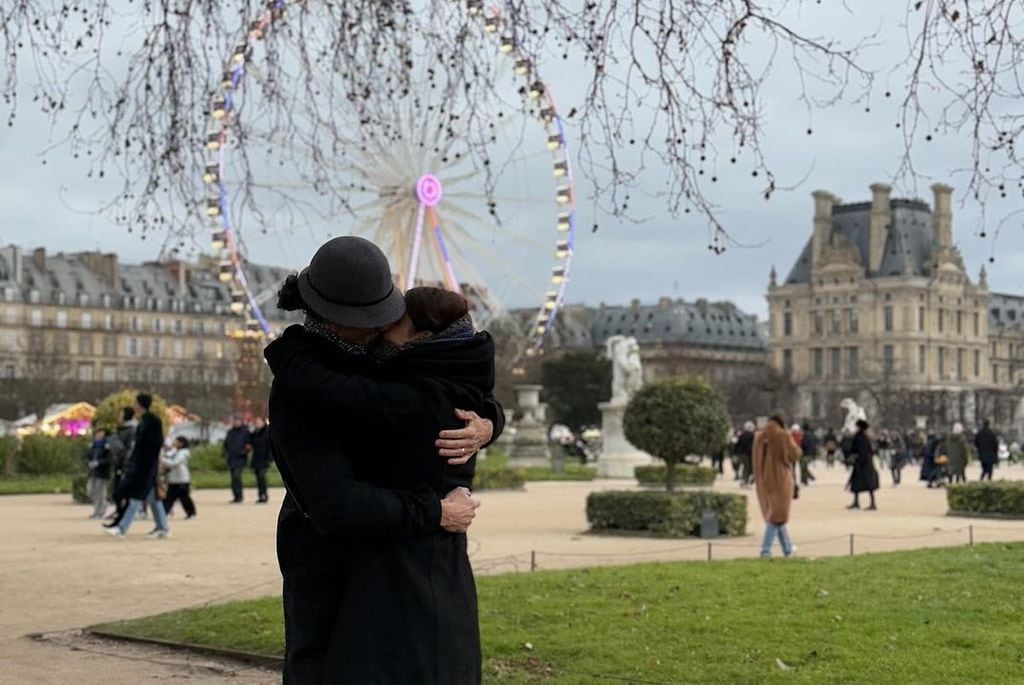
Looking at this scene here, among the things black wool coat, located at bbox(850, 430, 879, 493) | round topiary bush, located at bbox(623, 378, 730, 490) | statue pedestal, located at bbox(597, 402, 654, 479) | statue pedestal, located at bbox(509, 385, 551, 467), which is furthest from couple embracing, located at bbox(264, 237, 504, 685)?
statue pedestal, located at bbox(509, 385, 551, 467)

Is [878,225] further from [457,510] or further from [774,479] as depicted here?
[457,510]

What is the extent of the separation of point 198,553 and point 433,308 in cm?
1106

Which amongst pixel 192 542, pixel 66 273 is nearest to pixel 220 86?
pixel 192 542

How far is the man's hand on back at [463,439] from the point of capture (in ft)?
12.3

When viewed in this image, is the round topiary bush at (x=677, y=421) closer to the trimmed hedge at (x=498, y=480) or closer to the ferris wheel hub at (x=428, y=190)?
the trimmed hedge at (x=498, y=480)

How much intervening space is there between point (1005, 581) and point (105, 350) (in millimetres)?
92921

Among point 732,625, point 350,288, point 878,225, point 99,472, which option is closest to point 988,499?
point 99,472

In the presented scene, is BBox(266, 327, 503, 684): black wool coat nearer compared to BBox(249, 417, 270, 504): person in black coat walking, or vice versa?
BBox(266, 327, 503, 684): black wool coat

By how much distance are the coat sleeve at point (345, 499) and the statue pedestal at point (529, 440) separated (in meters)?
36.6

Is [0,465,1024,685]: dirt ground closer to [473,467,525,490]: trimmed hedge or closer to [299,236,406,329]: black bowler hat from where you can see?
[473,467,525,490]: trimmed hedge

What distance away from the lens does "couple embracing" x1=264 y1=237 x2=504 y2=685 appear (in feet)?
11.9

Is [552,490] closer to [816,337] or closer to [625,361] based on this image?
[625,361]

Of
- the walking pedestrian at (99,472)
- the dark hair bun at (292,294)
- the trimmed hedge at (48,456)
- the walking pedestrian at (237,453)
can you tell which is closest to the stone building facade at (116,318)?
the trimmed hedge at (48,456)

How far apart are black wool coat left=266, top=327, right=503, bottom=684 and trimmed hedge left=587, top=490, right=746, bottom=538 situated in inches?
526
